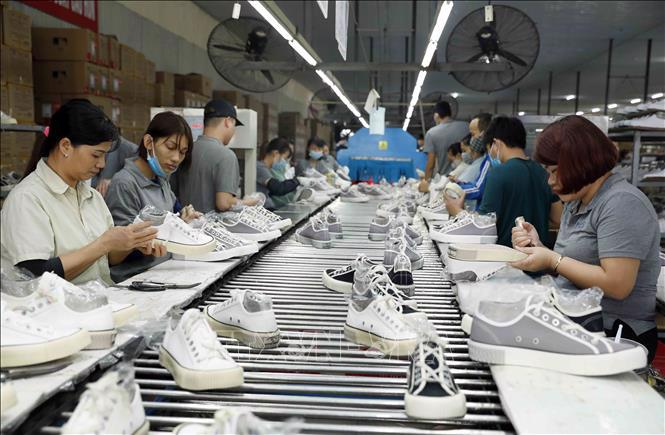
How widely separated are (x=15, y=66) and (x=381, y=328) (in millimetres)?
4356

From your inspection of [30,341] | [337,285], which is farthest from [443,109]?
[30,341]

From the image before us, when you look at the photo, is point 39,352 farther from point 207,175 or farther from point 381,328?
point 207,175

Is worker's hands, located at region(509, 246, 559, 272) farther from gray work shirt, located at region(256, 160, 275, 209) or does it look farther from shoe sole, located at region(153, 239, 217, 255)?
gray work shirt, located at region(256, 160, 275, 209)

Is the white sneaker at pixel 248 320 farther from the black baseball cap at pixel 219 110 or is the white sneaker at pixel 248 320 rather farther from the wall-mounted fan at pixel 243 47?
the wall-mounted fan at pixel 243 47

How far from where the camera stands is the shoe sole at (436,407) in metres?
1.14

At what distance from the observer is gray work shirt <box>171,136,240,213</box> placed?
349 centimetres

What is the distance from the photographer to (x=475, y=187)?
437 centimetres

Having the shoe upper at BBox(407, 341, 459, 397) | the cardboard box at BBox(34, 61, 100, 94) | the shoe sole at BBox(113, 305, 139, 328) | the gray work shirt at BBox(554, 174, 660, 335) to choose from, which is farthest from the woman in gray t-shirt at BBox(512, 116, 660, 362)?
the cardboard box at BBox(34, 61, 100, 94)

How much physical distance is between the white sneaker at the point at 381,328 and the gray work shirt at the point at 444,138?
17.5 feet

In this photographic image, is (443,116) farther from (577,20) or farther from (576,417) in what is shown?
(576,417)

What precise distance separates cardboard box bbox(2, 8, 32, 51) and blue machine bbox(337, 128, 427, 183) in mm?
5795

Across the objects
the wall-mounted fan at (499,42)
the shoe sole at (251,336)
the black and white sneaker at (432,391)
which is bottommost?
the shoe sole at (251,336)

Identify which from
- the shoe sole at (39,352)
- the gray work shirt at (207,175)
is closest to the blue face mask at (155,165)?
the gray work shirt at (207,175)

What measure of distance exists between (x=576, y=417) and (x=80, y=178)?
68.4 inches
